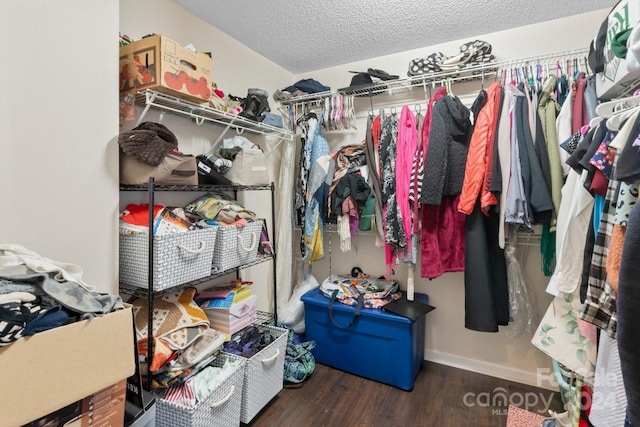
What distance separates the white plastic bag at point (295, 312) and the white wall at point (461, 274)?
1.05 ft

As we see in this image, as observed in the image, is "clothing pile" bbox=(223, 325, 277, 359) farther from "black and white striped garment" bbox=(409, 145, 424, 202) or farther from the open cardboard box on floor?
"black and white striped garment" bbox=(409, 145, 424, 202)

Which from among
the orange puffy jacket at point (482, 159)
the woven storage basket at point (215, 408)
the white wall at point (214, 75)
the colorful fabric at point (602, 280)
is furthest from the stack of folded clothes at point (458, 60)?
the woven storage basket at point (215, 408)

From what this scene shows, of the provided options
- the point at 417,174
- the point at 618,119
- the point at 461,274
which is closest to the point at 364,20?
the point at 417,174

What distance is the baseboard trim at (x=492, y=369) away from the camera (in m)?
2.04

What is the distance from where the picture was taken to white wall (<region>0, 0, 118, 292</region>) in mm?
929

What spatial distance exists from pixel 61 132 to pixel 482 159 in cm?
185

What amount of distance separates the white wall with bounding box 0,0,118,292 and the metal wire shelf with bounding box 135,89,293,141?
0.67 ft

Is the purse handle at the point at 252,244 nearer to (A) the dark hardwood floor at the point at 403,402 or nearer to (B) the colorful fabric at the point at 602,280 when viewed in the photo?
(A) the dark hardwood floor at the point at 403,402

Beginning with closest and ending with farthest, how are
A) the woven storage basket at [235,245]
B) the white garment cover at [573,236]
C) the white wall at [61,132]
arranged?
the white wall at [61,132] → the white garment cover at [573,236] → the woven storage basket at [235,245]

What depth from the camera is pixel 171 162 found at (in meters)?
1.35

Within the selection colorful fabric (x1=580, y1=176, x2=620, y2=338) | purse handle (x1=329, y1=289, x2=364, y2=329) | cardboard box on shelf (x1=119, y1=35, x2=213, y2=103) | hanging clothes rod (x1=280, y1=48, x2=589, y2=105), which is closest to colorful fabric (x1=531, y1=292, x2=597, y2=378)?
colorful fabric (x1=580, y1=176, x2=620, y2=338)

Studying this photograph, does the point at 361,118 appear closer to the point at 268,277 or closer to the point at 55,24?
the point at 268,277

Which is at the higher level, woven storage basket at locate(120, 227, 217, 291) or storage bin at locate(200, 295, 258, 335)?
woven storage basket at locate(120, 227, 217, 291)

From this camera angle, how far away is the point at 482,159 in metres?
1.71
